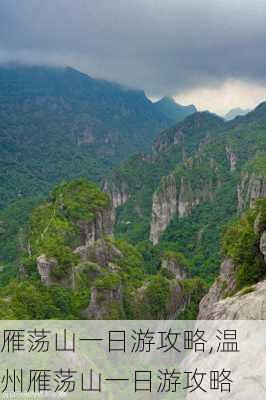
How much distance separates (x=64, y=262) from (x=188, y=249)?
48.1 meters

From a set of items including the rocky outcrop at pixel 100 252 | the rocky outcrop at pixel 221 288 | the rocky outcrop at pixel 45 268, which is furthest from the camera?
the rocky outcrop at pixel 100 252

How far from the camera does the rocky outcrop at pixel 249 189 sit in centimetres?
7574

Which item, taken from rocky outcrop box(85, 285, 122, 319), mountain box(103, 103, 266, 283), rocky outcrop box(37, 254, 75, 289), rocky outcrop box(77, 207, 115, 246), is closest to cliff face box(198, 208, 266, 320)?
rocky outcrop box(85, 285, 122, 319)

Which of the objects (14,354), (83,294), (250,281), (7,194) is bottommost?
(7,194)

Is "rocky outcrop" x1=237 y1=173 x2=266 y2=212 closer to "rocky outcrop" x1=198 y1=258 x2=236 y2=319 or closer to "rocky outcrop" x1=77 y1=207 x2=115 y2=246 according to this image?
"rocky outcrop" x1=77 y1=207 x2=115 y2=246

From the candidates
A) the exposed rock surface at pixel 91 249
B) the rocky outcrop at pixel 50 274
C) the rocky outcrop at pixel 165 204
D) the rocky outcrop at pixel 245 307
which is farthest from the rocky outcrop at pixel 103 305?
the rocky outcrop at pixel 165 204

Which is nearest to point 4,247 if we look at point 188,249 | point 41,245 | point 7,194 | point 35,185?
point 188,249

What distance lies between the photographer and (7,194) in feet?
461

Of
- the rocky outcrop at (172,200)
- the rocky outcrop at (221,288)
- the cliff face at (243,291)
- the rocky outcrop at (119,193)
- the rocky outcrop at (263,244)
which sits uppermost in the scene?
the rocky outcrop at (263,244)

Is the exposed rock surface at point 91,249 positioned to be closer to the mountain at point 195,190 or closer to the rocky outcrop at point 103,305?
the rocky outcrop at point 103,305

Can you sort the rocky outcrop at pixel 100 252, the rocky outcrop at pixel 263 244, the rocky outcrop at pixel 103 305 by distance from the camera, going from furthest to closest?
1. the rocky outcrop at pixel 100 252
2. the rocky outcrop at pixel 103 305
3. the rocky outcrop at pixel 263 244

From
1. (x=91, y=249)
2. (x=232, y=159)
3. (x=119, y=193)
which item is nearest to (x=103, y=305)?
(x=91, y=249)

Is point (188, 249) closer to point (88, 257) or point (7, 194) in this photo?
point (88, 257)

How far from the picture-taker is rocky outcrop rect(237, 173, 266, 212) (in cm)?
7574
